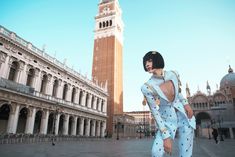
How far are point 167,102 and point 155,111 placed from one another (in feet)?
1.07

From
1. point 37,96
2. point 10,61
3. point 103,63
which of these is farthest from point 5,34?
point 103,63

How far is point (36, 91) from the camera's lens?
2653 cm

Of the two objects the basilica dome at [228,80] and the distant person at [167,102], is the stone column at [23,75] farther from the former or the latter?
the basilica dome at [228,80]

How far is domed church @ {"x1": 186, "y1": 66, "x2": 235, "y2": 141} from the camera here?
54750mm

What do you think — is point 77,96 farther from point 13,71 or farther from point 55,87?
point 13,71

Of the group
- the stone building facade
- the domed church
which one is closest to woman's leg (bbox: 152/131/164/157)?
the stone building facade

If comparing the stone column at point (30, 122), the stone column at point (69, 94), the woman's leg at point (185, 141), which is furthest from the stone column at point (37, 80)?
the woman's leg at point (185, 141)

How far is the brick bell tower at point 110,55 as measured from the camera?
55812 mm

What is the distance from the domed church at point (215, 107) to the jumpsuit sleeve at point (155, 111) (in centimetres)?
5801

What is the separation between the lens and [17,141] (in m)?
19.1

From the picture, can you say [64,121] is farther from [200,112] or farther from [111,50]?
[200,112]

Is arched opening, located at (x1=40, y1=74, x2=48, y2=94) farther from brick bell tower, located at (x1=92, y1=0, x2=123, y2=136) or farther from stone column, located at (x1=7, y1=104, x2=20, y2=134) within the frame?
brick bell tower, located at (x1=92, y1=0, x2=123, y2=136)

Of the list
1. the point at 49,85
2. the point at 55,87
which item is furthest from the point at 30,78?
the point at 55,87

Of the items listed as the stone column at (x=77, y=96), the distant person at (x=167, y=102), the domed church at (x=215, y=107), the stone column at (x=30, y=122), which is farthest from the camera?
the domed church at (x=215, y=107)
